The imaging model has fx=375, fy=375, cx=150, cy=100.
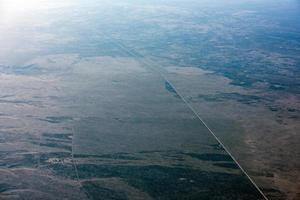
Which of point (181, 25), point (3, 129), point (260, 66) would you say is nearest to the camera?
point (3, 129)

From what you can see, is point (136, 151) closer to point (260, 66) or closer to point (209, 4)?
point (260, 66)

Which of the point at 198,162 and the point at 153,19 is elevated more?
the point at 153,19

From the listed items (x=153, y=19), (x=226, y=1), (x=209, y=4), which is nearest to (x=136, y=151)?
(x=153, y=19)

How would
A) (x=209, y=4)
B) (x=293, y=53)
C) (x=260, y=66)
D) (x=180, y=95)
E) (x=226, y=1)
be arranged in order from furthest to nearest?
1. (x=226, y=1)
2. (x=209, y=4)
3. (x=293, y=53)
4. (x=260, y=66)
5. (x=180, y=95)

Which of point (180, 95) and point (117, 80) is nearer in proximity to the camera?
point (180, 95)

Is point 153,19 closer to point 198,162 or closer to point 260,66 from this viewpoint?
point 260,66

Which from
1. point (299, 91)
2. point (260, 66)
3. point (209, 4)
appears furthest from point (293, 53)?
point (209, 4)
